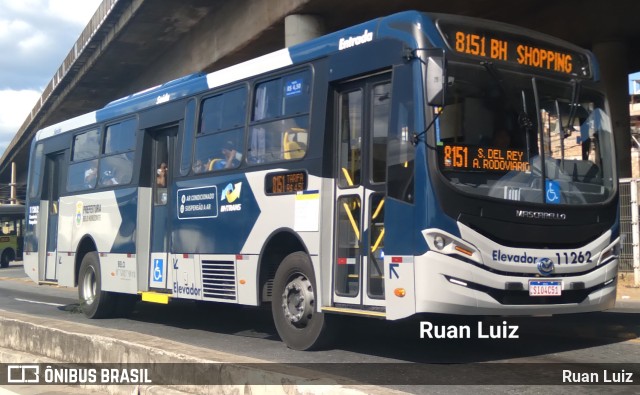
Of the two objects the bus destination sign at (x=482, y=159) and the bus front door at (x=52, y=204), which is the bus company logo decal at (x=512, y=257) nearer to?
the bus destination sign at (x=482, y=159)

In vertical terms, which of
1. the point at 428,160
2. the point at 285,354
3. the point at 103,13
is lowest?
the point at 285,354

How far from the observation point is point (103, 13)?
25.5m

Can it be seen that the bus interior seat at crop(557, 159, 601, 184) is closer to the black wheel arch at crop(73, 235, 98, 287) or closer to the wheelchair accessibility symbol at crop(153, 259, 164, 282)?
the wheelchair accessibility symbol at crop(153, 259, 164, 282)

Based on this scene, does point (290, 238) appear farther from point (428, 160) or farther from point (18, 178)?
point (18, 178)

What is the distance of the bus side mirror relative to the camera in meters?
7.36

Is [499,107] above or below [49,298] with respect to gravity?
above

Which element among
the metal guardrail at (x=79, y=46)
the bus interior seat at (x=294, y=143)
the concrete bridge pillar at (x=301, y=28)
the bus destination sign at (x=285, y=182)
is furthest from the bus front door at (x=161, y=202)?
the metal guardrail at (x=79, y=46)

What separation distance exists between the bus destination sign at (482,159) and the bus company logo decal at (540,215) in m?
0.45

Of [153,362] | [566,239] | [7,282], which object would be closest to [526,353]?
[566,239]

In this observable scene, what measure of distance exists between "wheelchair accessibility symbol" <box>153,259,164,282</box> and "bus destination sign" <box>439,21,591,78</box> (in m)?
6.21

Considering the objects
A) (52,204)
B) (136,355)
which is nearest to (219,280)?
(136,355)

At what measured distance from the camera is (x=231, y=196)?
33.8ft

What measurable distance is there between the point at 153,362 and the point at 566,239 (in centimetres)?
432

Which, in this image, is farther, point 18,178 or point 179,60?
point 18,178
